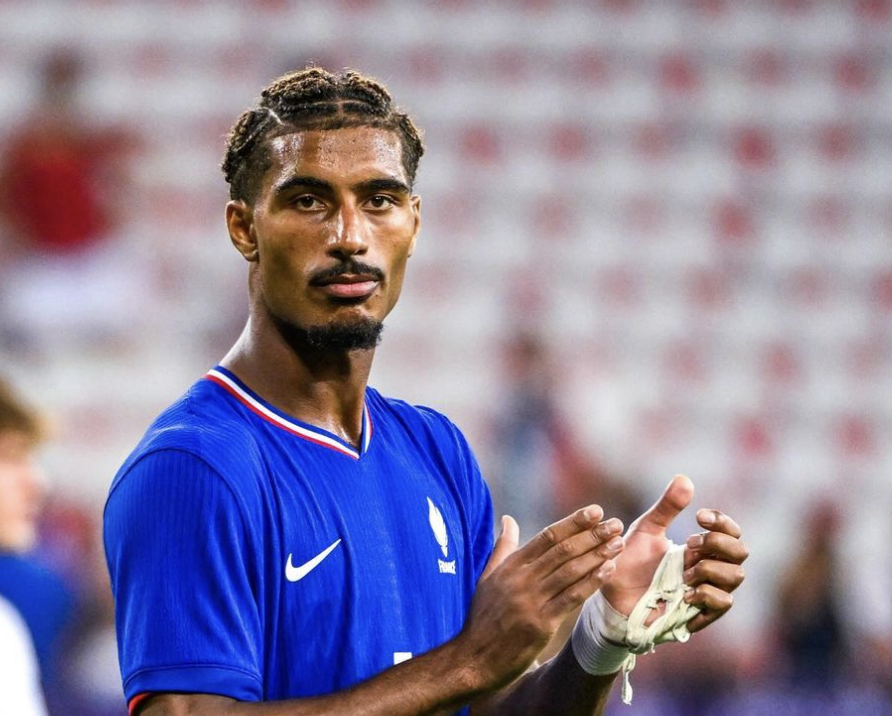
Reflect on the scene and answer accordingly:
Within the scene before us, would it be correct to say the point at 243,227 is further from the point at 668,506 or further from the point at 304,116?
the point at 668,506

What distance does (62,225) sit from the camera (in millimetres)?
9422

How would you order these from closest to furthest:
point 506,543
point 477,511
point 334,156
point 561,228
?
point 334,156
point 506,543
point 477,511
point 561,228

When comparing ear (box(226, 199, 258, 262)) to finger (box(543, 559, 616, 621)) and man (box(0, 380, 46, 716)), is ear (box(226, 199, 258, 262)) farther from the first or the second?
man (box(0, 380, 46, 716))

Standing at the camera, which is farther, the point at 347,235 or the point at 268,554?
the point at 347,235

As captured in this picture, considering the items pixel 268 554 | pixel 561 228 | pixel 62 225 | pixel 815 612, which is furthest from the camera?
pixel 561 228

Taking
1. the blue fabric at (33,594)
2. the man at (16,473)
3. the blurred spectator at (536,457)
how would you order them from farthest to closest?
the blurred spectator at (536,457) < the blue fabric at (33,594) < the man at (16,473)

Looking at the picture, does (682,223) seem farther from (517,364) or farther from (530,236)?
(517,364)

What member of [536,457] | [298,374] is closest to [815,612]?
[536,457]

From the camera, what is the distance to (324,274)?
9.45 ft

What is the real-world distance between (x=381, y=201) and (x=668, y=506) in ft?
2.72

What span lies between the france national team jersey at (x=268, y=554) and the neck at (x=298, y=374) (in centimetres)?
3

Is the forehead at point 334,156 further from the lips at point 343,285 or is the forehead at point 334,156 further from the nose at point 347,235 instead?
the lips at point 343,285

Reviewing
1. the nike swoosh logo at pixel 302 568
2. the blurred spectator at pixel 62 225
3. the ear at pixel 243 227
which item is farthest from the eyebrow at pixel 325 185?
the blurred spectator at pixel 62 225

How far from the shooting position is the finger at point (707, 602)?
2914 mm
